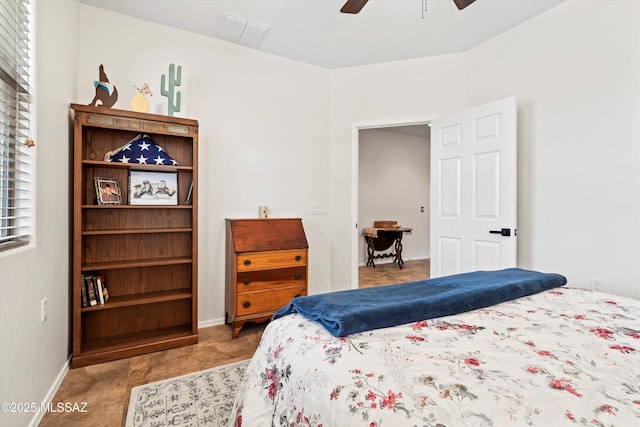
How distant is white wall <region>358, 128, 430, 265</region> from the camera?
19.2ft

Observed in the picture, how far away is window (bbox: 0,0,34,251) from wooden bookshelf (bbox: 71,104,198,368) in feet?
1.98

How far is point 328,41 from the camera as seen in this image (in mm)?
2900

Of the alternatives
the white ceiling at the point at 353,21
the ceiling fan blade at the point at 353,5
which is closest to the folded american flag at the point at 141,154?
the white ceiling at the point at 353,21

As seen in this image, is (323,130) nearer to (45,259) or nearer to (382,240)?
(45,259)

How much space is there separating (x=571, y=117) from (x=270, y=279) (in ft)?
9.01

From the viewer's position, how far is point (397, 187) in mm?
6227

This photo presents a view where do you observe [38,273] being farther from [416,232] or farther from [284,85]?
[416,232]

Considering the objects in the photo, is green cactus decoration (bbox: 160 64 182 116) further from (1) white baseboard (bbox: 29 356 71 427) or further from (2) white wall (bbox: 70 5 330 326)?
(1) white baseboard (bbox: 29 356 71 427)

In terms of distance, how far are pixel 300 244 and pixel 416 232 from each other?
169 inches

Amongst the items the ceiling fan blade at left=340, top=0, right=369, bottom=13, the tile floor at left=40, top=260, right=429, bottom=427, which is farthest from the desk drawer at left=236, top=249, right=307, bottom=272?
the ceiling fan blade at left=340, top=0, right=369, bottom=13

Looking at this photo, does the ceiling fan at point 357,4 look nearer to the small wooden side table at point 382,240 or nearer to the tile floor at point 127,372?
the tile floor at point 127,372

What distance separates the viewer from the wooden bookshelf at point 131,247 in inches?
82.2

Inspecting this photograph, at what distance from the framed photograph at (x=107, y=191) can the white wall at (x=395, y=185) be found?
163 inches

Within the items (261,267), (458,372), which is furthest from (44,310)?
(458,372)
